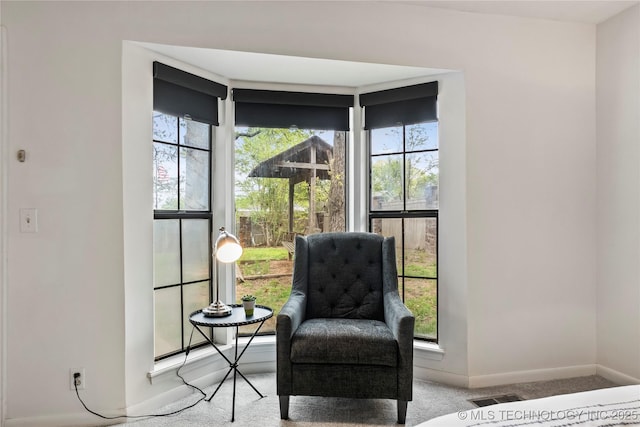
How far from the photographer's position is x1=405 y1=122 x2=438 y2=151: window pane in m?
2.96

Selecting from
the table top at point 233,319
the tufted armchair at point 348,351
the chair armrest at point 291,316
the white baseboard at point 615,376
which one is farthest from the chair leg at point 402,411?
the white baseboard at point 615,376

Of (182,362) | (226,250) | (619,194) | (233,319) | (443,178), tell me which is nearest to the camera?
(233,319)

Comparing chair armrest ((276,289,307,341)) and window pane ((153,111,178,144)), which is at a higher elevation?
window pane ((153,111,178,144))

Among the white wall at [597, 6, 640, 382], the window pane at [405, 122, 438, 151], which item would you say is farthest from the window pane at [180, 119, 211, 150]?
the white wall at [597, 6, 640, 382]

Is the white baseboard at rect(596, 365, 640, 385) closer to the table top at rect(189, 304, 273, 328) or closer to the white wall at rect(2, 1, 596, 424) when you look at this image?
the white wall at rect(2, 1, 596, 424)

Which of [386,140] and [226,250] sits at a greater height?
[386,140]

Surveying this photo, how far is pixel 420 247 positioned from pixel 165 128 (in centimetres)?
195

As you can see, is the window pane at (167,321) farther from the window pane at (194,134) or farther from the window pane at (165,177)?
the window pane at (194,134)

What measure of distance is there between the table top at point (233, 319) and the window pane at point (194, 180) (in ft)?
2.49

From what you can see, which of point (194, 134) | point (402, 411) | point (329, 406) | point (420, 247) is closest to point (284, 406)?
point (329, 406)

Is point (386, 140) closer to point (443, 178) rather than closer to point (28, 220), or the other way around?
point (443, 178)

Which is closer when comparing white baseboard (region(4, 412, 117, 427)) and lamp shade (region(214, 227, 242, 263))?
white baseboard (region(4, 412, 117, 427))

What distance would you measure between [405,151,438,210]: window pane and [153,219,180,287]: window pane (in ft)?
5.50

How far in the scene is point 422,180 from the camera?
3000mm
